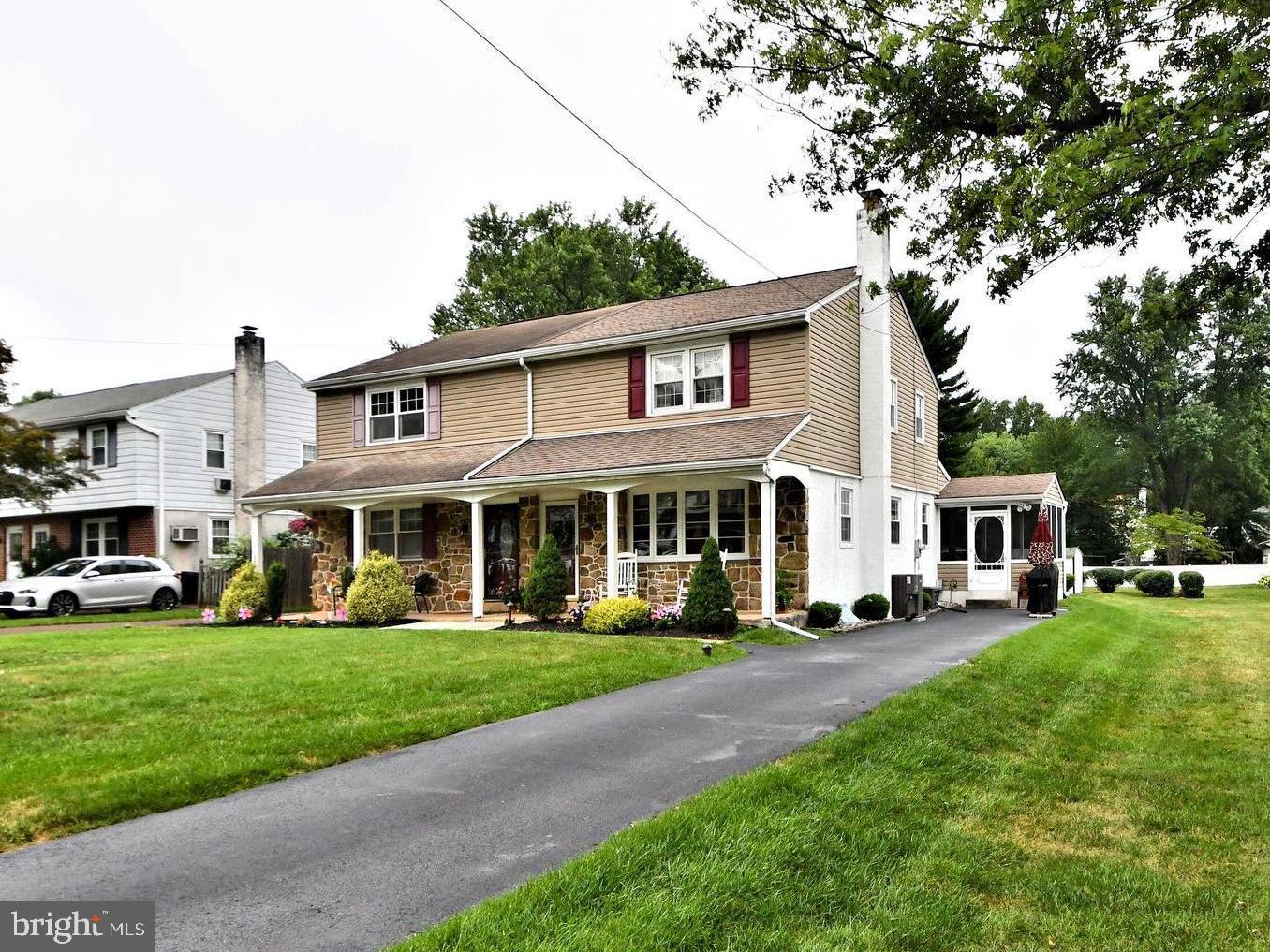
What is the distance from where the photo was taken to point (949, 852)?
4.60 metres

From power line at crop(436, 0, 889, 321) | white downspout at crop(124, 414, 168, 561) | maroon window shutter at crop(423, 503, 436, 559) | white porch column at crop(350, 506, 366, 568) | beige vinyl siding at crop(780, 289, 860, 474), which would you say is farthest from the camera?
white downspout at crop(124, 414, 168, 561)

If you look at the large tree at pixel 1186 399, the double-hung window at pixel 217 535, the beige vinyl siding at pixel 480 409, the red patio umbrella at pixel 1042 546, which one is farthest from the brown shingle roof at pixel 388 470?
the large tree at pixel 1186 399

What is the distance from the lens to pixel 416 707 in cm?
855

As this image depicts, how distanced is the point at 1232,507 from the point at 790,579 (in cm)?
4336

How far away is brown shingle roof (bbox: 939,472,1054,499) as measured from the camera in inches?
927

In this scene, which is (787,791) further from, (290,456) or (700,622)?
(290,456)

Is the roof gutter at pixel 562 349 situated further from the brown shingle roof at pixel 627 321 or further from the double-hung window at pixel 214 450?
the double-hung window at pixel 214 450

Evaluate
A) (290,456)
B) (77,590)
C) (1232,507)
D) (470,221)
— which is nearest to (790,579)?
(77,590)

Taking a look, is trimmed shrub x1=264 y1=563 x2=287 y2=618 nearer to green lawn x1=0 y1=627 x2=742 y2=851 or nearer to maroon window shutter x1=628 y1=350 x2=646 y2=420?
green lawn x1=0 y1=627 x2=742 y2=851

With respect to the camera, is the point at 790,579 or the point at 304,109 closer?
the point at 304,109

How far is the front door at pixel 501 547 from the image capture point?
64.1 ft

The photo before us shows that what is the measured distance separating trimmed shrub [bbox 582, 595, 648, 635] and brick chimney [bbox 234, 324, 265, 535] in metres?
18.9

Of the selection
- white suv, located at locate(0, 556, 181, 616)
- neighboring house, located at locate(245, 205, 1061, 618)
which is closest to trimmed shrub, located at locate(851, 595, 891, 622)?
neighboring house, located at locate(245, 205, 1061, 618)

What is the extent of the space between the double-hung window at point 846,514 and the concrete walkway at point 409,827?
9759 millimetres
